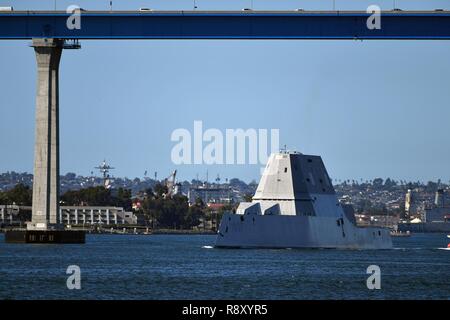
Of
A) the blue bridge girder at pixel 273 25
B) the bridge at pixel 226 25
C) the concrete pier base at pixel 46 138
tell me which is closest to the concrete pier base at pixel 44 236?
the concrete pier base at pixel 46 138

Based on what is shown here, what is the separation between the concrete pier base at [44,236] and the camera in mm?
88438

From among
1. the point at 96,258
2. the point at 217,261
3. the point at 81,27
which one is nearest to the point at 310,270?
the point at 217,261

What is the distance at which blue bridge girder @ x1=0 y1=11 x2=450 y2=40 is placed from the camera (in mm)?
70125

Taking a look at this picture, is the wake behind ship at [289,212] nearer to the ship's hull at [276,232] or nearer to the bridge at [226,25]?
the ship's hull at [276,232]

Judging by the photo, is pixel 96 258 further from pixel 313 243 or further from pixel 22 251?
pixel 313 243

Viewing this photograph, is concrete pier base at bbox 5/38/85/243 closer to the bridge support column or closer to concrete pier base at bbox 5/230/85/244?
the bridge support column

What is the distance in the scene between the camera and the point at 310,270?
62500 millimetres

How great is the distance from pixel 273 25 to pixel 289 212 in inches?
904

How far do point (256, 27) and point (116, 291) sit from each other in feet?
95.8

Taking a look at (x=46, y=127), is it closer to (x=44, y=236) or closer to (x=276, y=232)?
(x=44, y=236)

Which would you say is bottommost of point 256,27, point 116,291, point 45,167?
point 116,291

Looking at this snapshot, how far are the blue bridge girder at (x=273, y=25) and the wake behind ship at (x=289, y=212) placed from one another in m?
19.9

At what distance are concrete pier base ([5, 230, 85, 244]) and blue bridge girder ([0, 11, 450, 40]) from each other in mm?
19735
